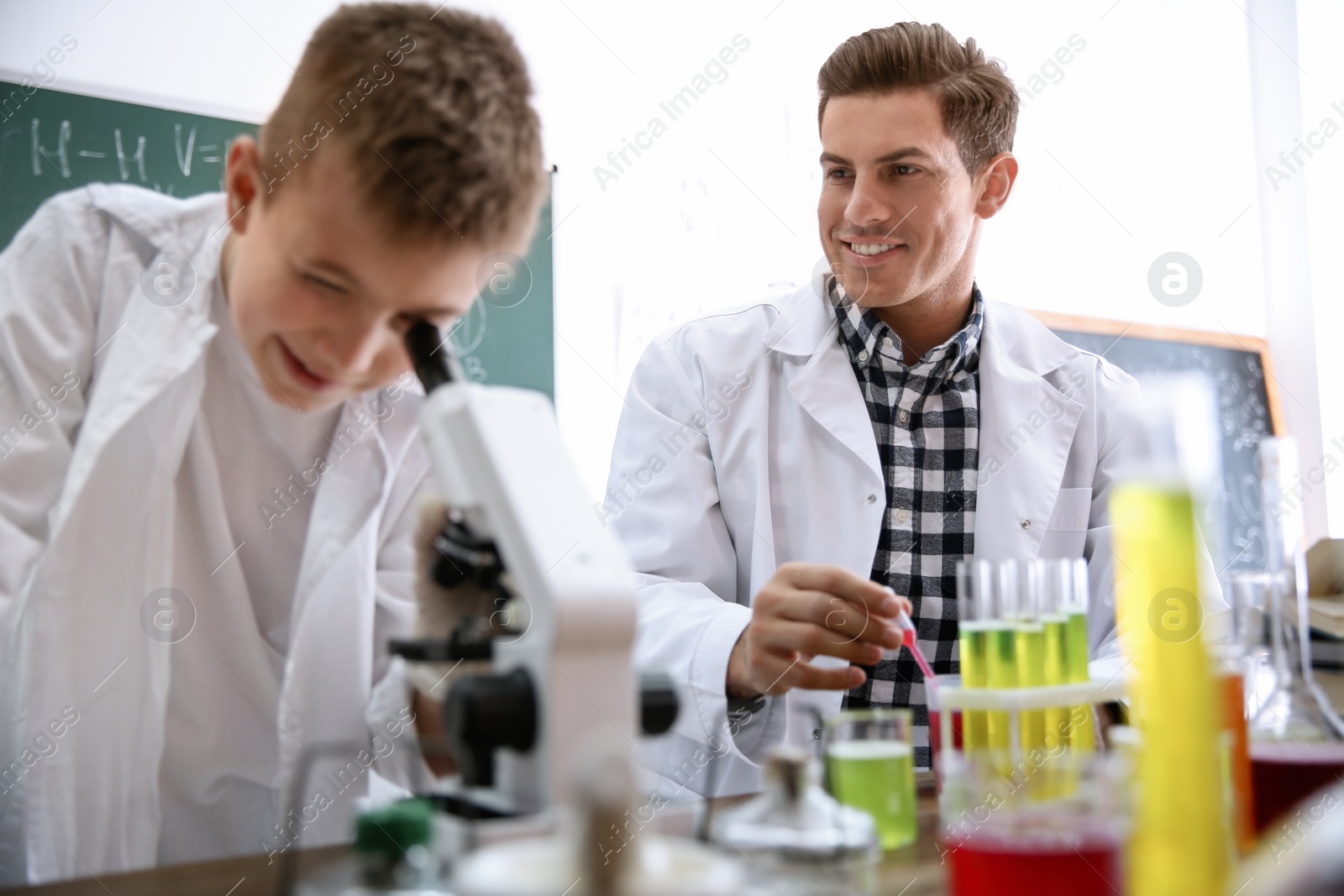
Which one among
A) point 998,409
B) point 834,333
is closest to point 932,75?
point 834,333

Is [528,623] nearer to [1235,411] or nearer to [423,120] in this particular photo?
[423,120]

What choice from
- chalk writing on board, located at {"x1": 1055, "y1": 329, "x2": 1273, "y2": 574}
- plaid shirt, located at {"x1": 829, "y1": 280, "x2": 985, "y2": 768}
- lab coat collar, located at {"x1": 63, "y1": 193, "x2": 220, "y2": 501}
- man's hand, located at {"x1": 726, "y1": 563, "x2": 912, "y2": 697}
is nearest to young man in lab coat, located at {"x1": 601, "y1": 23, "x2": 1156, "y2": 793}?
plaid shirt, located at {"x1": 829, "y1": 280, "x2": 985, "y2": 768}

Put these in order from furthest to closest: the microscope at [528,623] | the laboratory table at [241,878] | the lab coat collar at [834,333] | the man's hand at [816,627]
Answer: the lab coat collar at [834,333] → the man's hand at [816,627] → the laboratory table at [241,878] → the microscope at [528,623]

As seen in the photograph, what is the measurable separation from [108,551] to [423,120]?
62 cm

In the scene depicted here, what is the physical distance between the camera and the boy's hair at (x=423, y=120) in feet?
3.22

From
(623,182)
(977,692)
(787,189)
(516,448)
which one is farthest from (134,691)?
(787,189)

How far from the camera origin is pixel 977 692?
3.10 feet

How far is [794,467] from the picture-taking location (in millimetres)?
1889

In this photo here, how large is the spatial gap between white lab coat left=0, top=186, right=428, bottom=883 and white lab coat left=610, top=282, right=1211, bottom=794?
567mm

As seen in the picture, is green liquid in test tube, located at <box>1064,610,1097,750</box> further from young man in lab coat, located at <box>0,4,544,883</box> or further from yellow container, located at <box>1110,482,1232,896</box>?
young man in lab coat, located at <box>0,4,544,883</box>

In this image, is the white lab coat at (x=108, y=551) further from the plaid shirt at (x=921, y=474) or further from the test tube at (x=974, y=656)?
the plaid shirt at (x=921, y=474)

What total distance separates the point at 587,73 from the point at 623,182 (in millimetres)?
301

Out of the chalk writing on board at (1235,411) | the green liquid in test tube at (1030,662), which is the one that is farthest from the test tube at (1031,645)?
the chalk writing on board at (1235,411)

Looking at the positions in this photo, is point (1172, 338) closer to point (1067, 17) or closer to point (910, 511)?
point (1067, 17)
